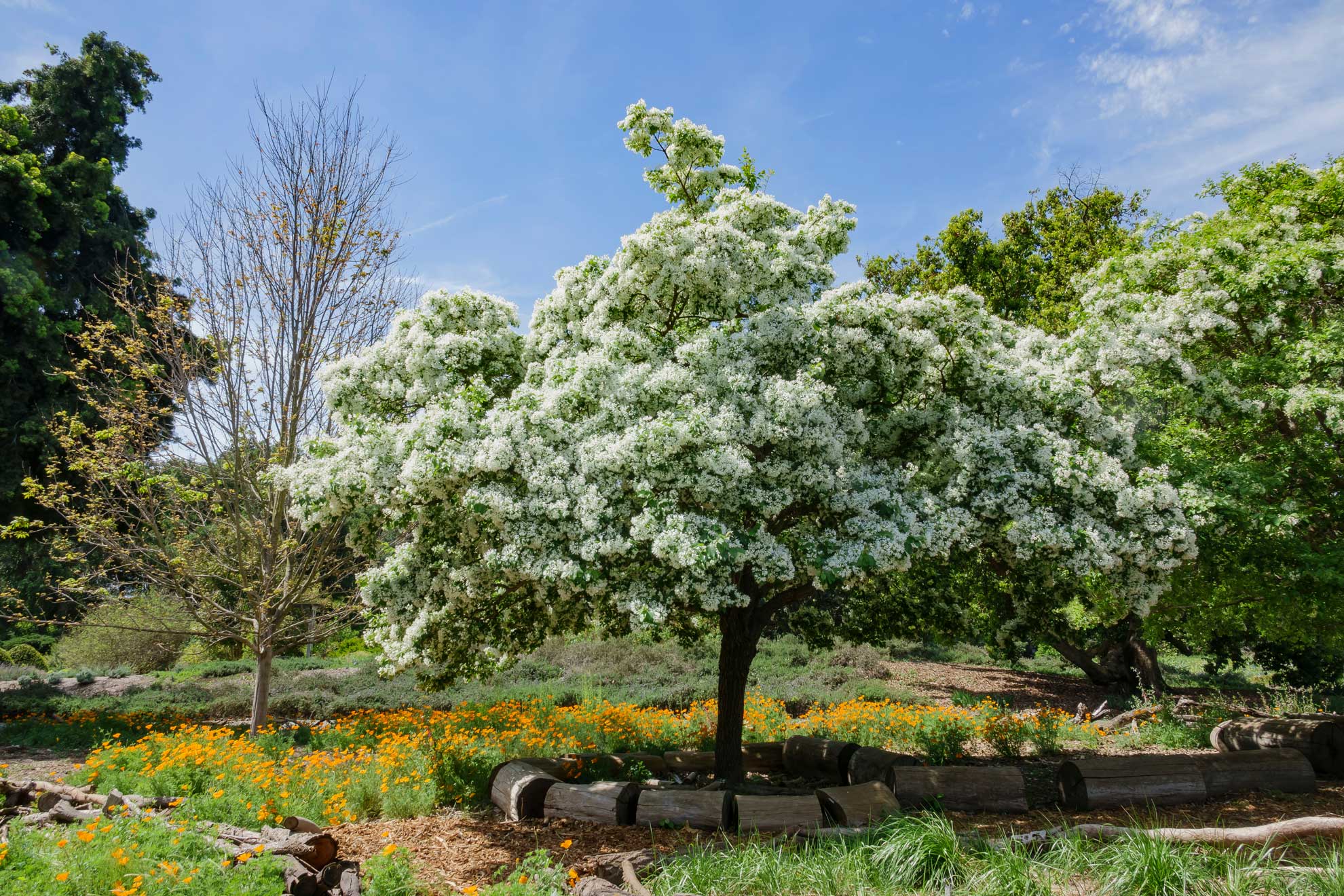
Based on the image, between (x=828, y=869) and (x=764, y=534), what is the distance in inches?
104

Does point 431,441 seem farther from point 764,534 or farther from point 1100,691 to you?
point 1100,691

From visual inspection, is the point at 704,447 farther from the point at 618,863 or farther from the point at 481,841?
the point at 481,841

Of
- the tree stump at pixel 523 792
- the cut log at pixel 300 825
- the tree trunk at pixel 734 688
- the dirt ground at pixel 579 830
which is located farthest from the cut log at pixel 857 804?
the cut log at pixel 300 825

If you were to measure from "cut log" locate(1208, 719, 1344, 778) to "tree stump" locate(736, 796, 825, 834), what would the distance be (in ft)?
21.7

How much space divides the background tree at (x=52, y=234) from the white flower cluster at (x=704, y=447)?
14289 millimetres

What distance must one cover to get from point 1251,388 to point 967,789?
5.90 meters

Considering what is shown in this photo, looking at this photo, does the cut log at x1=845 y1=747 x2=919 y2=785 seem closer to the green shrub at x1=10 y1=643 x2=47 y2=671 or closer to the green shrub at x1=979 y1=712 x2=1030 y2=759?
the green shrub at x1=979 y1=712 x2=1030 y2=759

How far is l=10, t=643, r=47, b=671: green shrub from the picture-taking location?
2131cm

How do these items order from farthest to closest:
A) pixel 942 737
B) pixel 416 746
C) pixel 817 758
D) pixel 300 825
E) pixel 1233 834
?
Answer: pixel 942 737 < pixel 817 758 < pixel 416 746 < pixel 300 825 < pixel 1233 834

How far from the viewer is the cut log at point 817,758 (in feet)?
29.9

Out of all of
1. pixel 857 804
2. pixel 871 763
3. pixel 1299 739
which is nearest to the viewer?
pixel 857 804

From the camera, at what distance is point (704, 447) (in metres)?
6.31

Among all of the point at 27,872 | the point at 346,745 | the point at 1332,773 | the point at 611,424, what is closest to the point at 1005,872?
the point at 611,424

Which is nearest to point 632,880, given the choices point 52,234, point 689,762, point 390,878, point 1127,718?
point 390,878
